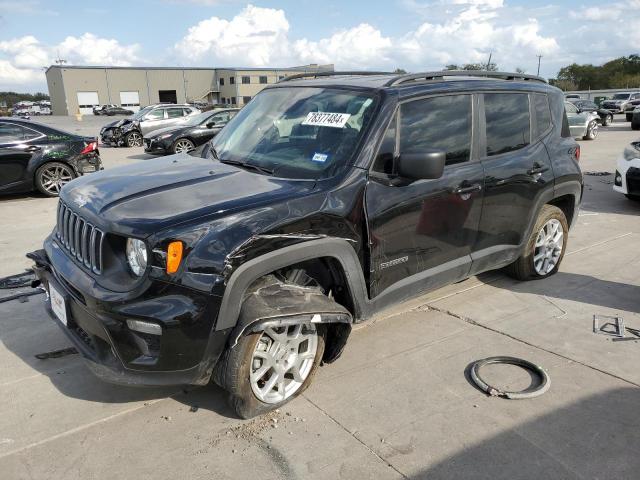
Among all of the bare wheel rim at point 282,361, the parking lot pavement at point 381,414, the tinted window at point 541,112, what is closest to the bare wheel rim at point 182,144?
the parking lot pavement at point 381,414

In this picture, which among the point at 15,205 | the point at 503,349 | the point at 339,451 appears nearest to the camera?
the point at 339,451

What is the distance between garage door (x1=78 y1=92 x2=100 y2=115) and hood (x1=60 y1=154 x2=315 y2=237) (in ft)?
280

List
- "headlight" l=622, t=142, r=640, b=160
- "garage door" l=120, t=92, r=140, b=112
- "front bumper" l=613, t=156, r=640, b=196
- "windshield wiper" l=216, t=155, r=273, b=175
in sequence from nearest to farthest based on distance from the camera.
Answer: "windshield wiper" l=216, t=155, r=273, b=175, "front bumper" l=613, t=156, r=640, b=196, "headlight" l=622, t=142, r=640, b=160, "garage door" l=120, t=92, r=140, b=112

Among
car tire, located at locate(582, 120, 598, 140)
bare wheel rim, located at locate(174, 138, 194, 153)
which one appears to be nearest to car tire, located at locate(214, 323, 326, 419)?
bare wheel rim, located at locate(174, 138, 194, 153)

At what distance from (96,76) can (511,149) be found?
87.9 metres

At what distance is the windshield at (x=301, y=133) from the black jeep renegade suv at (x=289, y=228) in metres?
0.01

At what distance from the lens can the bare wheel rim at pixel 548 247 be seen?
508 centimetres

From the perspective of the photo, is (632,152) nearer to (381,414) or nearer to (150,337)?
(381,414)

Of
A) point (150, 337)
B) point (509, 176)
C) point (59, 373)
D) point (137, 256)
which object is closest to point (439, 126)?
point (509, 176)

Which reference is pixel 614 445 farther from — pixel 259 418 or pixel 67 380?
pixel 67 380

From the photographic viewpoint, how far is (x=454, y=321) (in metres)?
4.35

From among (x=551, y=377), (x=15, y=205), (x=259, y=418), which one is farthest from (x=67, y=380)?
(x=15, y=205)

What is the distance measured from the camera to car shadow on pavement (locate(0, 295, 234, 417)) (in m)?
3.26

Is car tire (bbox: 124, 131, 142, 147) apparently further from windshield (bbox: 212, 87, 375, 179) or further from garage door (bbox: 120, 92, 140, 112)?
garage door (bbox: 120, 92, 140, 112)
